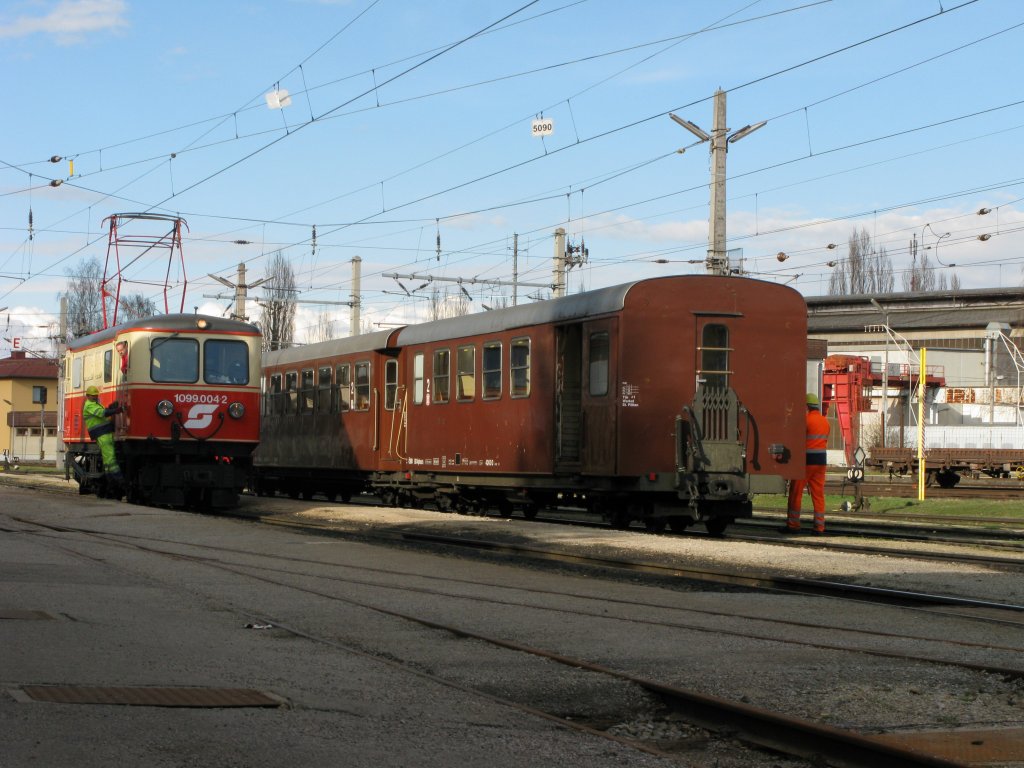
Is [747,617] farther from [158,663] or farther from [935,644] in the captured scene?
[158,663]

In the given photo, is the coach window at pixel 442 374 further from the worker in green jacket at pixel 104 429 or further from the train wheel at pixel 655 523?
the worker in green jacket at pixel 104 429

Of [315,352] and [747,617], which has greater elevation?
[315,352]

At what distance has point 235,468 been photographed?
2214 cm

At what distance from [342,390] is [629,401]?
9.96m

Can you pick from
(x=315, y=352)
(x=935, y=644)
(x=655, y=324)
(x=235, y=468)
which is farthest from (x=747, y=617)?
(x=315, y=352)

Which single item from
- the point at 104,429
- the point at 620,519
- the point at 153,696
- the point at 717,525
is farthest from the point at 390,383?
the point at 153,696

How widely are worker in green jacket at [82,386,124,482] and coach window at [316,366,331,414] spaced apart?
4.58m

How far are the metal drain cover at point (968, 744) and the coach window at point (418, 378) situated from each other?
54.1 ft

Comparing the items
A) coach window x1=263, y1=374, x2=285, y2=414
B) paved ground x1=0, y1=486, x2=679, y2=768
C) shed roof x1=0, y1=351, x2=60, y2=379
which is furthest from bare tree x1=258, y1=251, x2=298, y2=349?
paved ground x1=0, y1=486, x2=679, y2=768

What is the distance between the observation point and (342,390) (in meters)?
25.0

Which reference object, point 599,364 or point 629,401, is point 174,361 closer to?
point 599,364

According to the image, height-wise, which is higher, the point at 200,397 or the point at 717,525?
the point at 200,397

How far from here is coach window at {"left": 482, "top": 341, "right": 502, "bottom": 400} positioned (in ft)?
62.7

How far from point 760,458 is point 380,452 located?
27.7 feet
